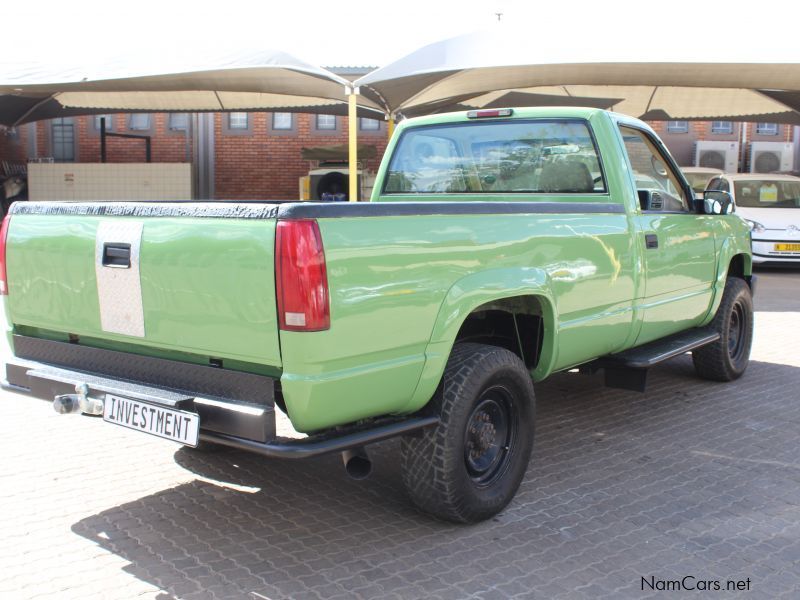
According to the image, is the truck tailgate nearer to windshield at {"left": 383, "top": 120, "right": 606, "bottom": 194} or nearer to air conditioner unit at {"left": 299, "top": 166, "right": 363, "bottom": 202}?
windshield at {"left": 383, "top": 120, "right": 606, "bottom": 194}

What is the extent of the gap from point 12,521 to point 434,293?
222 centimetres

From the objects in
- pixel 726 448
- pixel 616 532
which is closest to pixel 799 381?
pixel 726 448

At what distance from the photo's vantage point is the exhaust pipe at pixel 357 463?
10.4 ft

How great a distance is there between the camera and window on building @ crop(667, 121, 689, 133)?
71.6 ft

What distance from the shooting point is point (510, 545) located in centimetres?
353

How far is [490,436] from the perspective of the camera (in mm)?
3816

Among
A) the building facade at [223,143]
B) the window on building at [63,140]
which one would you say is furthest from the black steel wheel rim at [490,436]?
the window on building at [63,140]

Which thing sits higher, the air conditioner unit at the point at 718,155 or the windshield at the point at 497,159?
the air conditioner unit at the point at 718,155

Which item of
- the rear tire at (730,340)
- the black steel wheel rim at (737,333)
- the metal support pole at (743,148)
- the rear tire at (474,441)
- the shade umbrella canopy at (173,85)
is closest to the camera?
the rear tire at (474,441)

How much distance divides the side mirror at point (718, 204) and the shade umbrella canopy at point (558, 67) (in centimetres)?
687

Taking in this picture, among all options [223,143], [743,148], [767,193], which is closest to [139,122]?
[223,143]

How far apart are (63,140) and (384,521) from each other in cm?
2023

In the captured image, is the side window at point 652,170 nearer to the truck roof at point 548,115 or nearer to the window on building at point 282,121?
the truck roof at point 548,115

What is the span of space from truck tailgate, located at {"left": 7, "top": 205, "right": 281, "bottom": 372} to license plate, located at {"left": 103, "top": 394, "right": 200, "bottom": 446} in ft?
0.82
